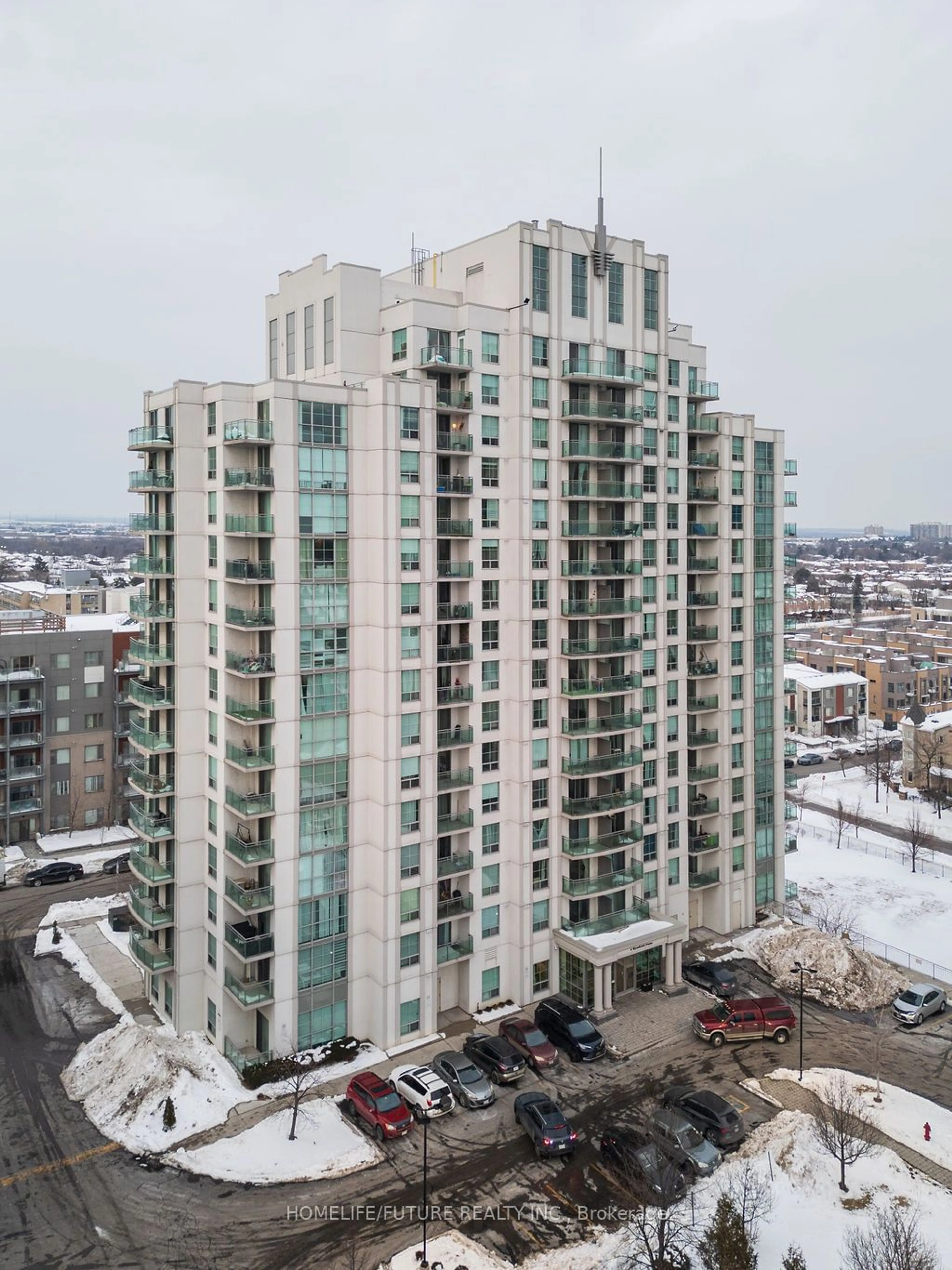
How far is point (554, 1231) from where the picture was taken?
3156cm

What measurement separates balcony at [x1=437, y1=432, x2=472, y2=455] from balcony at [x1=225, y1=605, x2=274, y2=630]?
11548mm

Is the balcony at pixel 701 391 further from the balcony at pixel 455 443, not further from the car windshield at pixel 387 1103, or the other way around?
the car windshield at pixel 387 1103

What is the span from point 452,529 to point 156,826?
2002 cm

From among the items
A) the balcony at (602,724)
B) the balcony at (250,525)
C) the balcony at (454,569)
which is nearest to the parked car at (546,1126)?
the balcony at (602,724)

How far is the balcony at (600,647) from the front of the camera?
48.1 metres

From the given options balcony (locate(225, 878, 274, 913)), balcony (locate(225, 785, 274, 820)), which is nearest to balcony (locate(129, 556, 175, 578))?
balcony (locate(225, 785, 274, 820))

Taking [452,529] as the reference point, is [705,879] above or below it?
below

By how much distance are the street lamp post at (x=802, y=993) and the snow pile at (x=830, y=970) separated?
0.15m

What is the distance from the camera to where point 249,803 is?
40250 mm

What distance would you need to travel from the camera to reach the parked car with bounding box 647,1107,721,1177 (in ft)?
111

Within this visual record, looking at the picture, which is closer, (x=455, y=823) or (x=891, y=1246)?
(x=891, y=1246)

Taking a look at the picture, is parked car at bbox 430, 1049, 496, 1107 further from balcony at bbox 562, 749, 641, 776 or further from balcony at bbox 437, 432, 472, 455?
balcony at bbox 437, 432, 472, 455

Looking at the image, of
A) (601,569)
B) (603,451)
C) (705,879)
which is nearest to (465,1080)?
(705,879)

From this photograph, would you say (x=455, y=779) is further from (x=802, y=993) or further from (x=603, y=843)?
(x=802, y=993)
